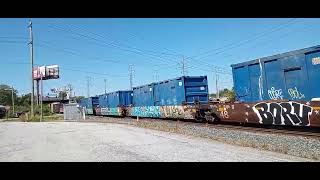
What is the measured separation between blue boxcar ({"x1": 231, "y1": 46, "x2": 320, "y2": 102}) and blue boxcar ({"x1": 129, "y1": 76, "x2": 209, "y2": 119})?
22.7 feet

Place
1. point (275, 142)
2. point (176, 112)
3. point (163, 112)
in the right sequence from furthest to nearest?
1. point (163, 112)
2. point (176, 112)
3. point (275, 142)

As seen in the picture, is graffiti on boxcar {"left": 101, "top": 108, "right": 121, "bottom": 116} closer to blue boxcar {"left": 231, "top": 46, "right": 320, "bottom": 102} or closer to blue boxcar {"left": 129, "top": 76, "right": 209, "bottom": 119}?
blue boxcar {"left": 129, "top": 76, "right": 209, "bottom": 119}

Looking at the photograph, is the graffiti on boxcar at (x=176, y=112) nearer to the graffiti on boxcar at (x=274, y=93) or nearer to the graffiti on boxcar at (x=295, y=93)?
the graffiti on boxcar at (x=274, y=93)

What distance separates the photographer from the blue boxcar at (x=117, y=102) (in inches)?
1697

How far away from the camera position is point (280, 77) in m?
16.0

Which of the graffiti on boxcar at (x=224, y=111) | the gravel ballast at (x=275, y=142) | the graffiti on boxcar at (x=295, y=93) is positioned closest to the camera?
the gravel ballast at (x=275, y=142)

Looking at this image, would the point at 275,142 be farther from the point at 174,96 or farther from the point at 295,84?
the point at 174,96

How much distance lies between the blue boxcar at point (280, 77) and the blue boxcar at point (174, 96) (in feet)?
22.7

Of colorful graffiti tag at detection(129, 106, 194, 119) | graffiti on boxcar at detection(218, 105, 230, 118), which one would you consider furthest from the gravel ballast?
colorful graffiti tag at detection(129, 106, 194, 119)

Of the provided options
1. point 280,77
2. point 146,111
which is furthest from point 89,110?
point 280,77

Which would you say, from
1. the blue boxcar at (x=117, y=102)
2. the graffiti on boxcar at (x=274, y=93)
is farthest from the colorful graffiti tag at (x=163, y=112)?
the graffiti on boxcar at (x=274, y=93)

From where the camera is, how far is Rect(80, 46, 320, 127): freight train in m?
14.3

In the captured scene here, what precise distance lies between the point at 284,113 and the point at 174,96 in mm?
13293
